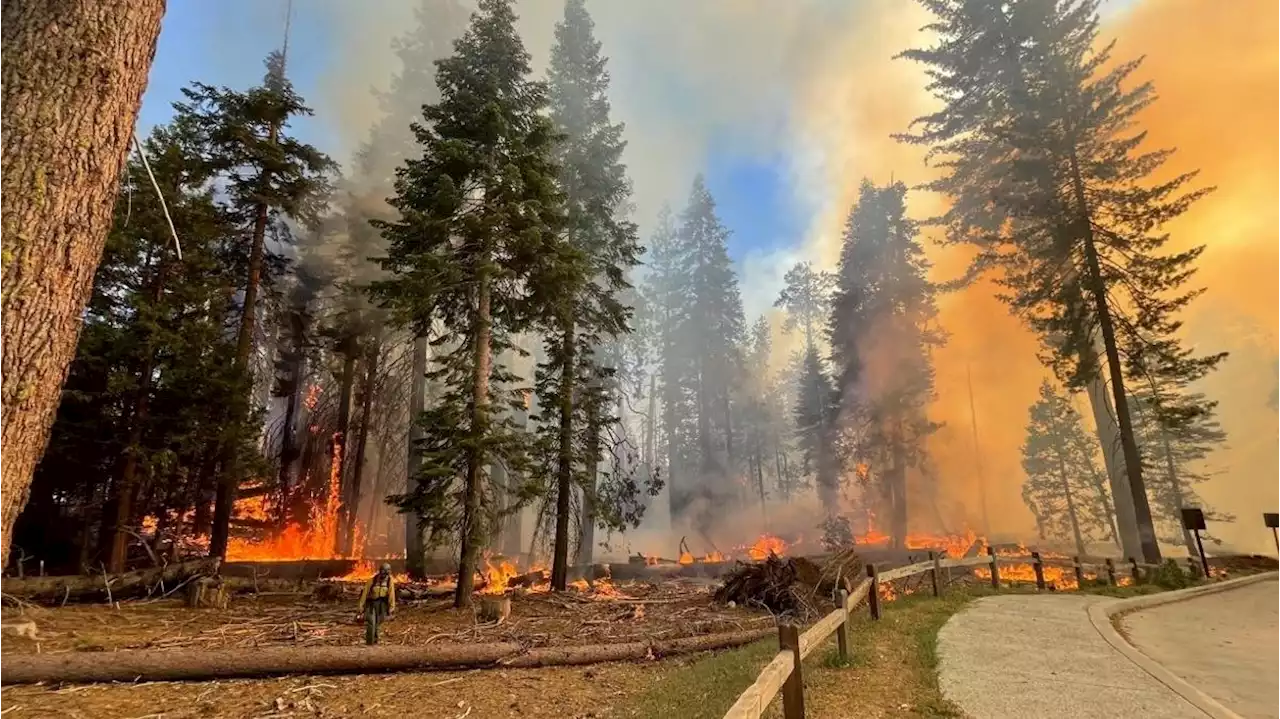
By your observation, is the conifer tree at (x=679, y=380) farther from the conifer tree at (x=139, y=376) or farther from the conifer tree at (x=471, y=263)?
the conifer tree at (x=139, y=376)

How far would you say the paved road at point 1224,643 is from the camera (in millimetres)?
6973

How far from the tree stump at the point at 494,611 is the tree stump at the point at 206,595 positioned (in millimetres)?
5530

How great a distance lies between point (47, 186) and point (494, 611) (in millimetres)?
10511

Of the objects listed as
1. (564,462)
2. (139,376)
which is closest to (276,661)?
(564,462)

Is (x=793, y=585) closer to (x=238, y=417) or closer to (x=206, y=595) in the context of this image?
(x=206, y=595)

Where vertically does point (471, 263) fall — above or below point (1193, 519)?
above

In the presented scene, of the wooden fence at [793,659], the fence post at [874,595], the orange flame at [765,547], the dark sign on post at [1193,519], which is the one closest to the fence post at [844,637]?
the wooden fence at [793,659]

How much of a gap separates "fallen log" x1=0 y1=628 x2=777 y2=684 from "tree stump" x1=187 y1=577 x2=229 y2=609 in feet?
18.1

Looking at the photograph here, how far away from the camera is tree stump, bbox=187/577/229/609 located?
1217 cm

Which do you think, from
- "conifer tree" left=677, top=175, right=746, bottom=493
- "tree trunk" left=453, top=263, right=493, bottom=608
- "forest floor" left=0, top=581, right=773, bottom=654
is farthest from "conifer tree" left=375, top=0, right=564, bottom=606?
"conifer tree" left=677, top=175, right=746, bottom=493

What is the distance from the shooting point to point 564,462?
52.8 ft

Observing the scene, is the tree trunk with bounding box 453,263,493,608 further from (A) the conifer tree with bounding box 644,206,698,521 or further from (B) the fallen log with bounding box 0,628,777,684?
(A) the conifer tree with bounding box 644,206,698,521

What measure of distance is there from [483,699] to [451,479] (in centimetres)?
571

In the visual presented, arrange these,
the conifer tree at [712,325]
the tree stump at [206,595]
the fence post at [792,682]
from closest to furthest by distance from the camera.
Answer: the fence post at [792,682]
the tree stump at [206,595]
the conifer tree at [712,325]
